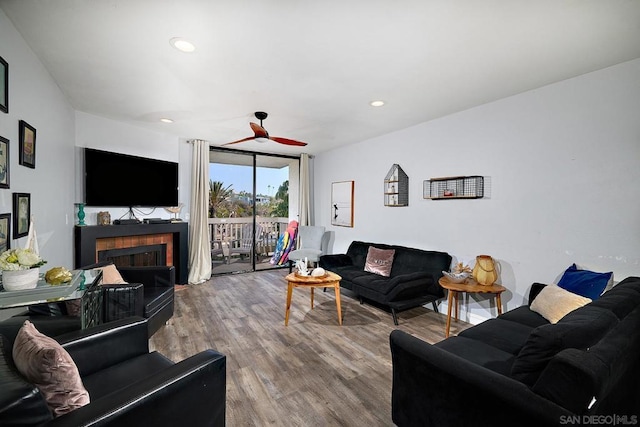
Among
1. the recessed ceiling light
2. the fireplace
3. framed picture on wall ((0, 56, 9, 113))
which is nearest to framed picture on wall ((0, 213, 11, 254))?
framed picture on wall ((0, 56, 9, 113))

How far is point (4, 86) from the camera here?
1771mm

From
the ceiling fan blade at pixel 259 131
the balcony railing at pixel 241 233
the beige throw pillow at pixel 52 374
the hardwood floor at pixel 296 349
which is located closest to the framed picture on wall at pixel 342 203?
the hardwood floor at pixel 296 349

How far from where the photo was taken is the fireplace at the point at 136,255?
393 cm

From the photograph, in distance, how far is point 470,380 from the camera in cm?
127

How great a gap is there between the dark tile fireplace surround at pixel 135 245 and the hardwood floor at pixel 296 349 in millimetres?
663

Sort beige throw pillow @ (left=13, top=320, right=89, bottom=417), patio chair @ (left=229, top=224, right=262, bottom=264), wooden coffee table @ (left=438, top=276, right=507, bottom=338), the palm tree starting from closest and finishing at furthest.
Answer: beige throw pillow @ (left=13, top=320, right=89, bottom=417) < wooden coffee table @ (left=438, top=276, right=507, bottom=338) < the palm tree < patio chair @ (left=229, top=224, right=262, bottom=264)

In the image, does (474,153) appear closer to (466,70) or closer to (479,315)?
(466,70)

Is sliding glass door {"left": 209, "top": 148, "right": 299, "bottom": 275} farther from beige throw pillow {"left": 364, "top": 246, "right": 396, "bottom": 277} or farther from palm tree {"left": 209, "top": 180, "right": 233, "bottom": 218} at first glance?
beige throw pillow {"left": 364, "top": 246, "right": 396, "bottom": 277}

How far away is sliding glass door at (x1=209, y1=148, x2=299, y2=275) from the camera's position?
18.7 feet

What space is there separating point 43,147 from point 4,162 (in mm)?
879

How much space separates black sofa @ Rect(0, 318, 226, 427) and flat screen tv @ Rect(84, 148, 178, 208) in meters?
2.89

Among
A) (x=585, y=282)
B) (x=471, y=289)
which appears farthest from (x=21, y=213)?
(x=585, y=282)

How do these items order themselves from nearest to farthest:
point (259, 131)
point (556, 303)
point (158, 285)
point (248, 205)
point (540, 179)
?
point (556, 303) → point (540, 179) → point (158, 285) → point (259, 131) → point (248, 205)

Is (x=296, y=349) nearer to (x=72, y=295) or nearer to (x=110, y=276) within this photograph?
(x=72, y=295)
